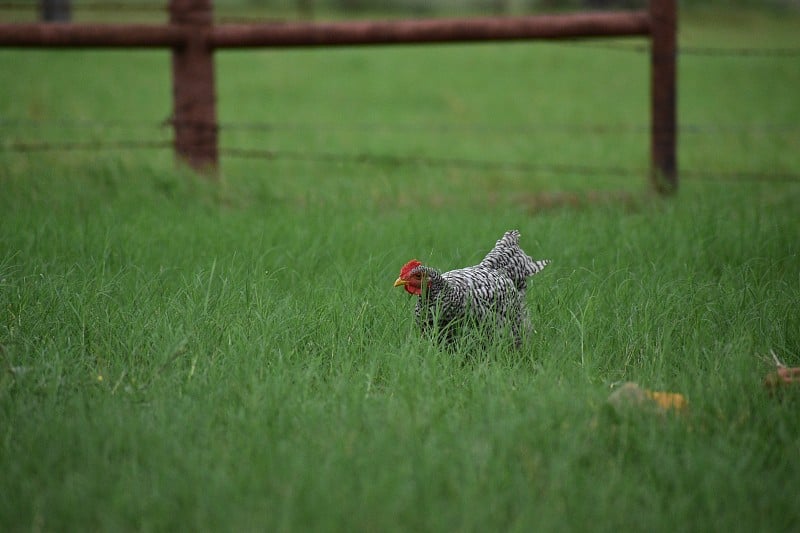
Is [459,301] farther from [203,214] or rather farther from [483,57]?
[483,57]

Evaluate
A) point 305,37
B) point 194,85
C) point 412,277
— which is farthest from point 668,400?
point 194,85

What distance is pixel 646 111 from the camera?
37.0 ft

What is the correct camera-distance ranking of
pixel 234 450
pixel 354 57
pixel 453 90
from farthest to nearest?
pixel 354 57 < pixel 453 90 < pixel 234 450

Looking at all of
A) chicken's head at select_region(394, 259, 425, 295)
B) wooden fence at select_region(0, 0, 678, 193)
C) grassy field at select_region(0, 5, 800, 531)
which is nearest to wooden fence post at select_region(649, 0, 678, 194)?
wooden fence at select_region(0, 0, 678, 193)

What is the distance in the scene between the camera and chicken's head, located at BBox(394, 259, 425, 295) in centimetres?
306

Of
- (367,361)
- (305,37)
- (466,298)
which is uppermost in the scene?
(305,37)

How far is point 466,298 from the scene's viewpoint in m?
3.15

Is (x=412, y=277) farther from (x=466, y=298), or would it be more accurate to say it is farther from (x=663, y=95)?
(x=663, y=95)

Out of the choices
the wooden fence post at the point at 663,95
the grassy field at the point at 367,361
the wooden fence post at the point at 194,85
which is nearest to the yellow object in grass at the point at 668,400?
the grassy field at the point at 367,361

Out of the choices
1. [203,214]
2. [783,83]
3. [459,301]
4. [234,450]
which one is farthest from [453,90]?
[234,450]

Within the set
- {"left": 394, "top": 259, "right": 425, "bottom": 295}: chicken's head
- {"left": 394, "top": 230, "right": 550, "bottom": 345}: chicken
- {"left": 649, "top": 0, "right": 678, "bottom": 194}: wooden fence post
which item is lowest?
{"left": 394, "top": 230, "right": 550, "bottom": 345}: chicken

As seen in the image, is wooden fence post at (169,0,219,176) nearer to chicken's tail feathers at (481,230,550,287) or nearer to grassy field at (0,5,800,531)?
grassy field at (0,5,800,531)

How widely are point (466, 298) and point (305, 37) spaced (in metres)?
3.35

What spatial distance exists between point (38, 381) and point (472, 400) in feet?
4.33
